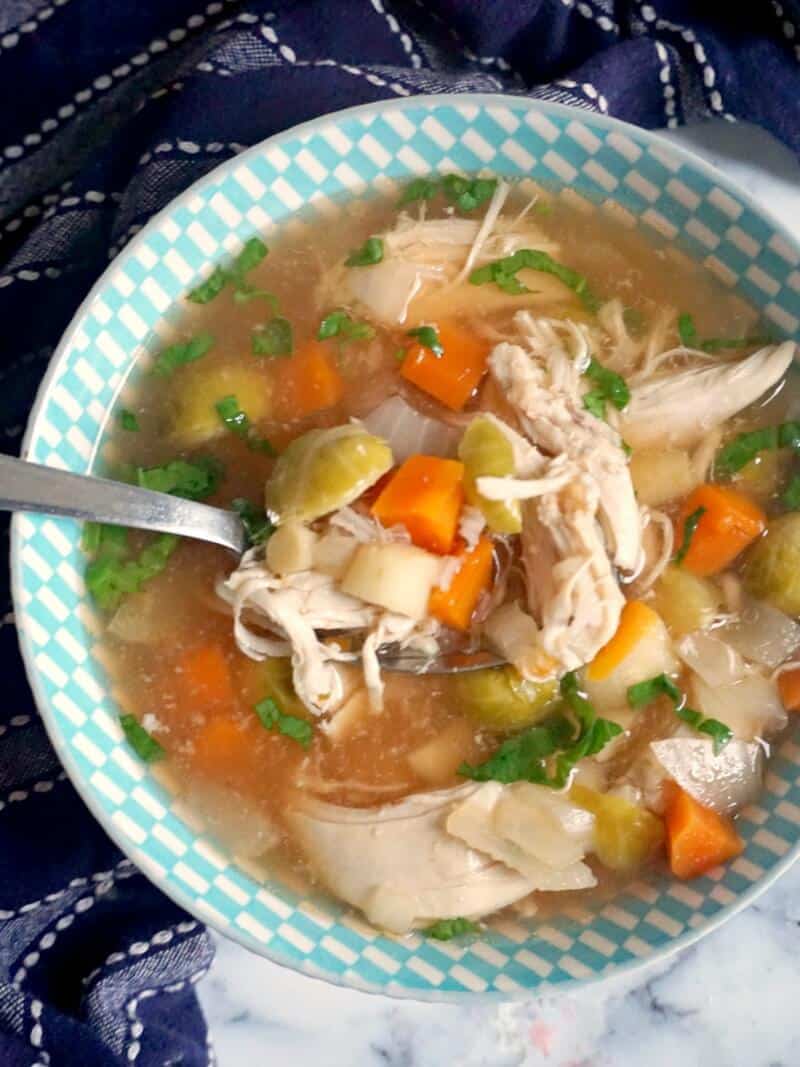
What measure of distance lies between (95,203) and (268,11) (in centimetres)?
60

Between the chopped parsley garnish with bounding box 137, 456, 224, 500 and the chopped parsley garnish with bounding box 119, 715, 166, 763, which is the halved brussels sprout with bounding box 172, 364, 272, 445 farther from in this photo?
the chopped parsley garnish with bounding box 119, 715, 166, 763

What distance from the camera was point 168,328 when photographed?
95.4 inches

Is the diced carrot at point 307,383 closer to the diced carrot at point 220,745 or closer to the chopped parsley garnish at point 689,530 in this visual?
the diced carrot at point 220,745

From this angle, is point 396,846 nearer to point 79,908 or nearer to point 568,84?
point 79,908

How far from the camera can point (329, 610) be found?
2250 millimetres

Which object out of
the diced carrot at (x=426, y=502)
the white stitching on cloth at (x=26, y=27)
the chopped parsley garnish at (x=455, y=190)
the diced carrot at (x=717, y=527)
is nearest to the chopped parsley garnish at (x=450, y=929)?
the diced carrot at (x=426, y=502)

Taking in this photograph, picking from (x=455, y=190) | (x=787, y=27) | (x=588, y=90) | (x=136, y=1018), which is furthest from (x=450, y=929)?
(x=787, y=27)

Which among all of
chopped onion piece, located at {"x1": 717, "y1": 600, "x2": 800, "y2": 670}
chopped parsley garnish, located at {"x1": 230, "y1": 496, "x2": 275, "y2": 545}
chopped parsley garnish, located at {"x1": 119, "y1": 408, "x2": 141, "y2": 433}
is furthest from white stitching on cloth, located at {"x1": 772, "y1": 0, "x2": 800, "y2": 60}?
chopped parsley garnish, located at {"x1": 119, "y1": 408, "x2": 141, "y2": 433}

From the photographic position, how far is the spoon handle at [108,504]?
6.51 feet

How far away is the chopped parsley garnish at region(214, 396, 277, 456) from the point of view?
2375 mm

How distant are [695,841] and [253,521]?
1.13 metres

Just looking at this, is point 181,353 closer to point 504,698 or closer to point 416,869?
point 504,698

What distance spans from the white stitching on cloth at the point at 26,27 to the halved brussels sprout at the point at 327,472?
120 cm

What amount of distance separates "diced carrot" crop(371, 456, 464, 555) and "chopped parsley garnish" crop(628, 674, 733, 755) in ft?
1.69
